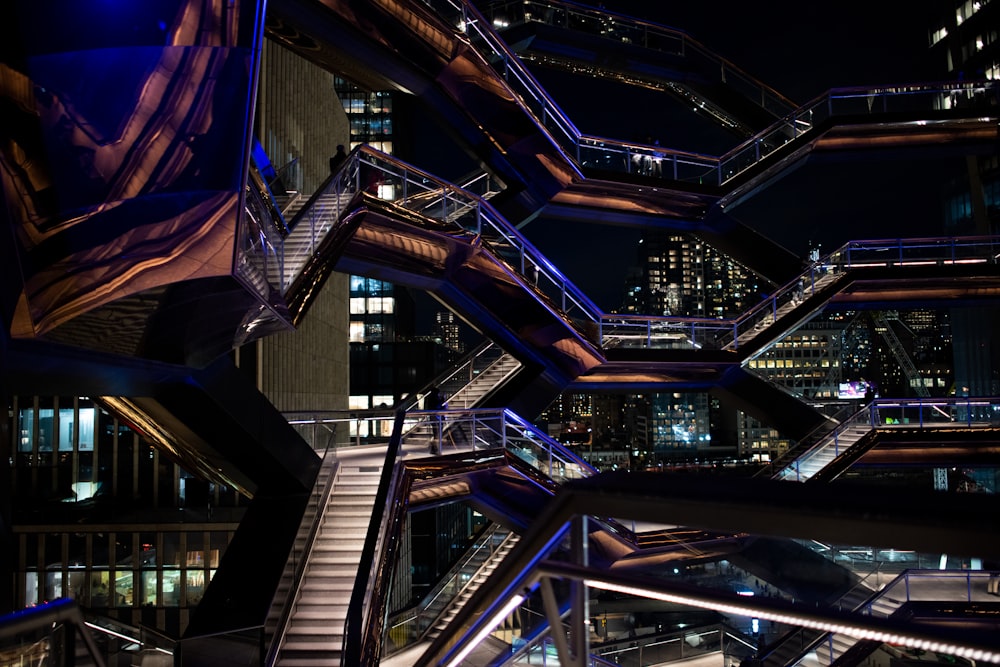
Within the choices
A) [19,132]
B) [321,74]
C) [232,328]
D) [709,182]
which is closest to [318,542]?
[232,328]

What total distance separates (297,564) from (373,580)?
4.57 ft

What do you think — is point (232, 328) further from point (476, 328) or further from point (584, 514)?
point (476, 328)

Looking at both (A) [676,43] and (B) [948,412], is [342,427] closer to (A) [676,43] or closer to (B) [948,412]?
(A) [676,43]

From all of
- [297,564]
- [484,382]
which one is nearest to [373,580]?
[297,564]

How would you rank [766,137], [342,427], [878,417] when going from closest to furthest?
[342,427], [878,417], [766,137]

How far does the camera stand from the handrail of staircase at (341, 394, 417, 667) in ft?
27.4

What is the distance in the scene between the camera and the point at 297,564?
10211 millimetres

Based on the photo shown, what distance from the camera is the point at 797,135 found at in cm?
2052

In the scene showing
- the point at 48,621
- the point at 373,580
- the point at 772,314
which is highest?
the point at 772,314

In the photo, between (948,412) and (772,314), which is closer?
(772,314)

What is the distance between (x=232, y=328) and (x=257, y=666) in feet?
11.8

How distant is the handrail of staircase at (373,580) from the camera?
8.34 m

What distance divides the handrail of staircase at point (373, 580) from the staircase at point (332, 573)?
0.38 metres

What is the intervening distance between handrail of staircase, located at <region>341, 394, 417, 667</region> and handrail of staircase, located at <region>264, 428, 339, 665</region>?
1.00 meters
